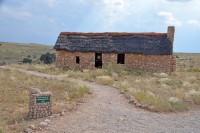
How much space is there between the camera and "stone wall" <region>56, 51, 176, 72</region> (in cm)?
2648

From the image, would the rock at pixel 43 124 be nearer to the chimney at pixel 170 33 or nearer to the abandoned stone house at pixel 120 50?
the abandoned stone house at pixel 120 50

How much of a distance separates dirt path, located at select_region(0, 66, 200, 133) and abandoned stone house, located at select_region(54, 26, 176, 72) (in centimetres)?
1399

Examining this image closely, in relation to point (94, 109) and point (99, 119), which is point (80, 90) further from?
point (99, 119)

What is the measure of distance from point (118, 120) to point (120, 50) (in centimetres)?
1735

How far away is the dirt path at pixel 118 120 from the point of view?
30.4 feet

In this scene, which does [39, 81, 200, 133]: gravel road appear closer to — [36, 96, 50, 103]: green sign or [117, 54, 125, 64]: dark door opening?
[36, 96, 50, 103]: green sign

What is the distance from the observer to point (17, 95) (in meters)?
14.3

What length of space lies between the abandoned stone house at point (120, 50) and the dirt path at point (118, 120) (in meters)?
14.0

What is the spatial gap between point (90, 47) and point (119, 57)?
2.91m

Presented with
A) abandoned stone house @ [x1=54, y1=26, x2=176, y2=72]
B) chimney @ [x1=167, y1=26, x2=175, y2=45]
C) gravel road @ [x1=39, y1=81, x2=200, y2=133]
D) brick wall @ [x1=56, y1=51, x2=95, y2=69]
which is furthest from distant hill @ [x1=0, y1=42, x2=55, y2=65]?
gravel road @ [x1=39, y1=81, x2=200, y2=133]

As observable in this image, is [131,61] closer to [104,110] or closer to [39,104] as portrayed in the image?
[104,110]

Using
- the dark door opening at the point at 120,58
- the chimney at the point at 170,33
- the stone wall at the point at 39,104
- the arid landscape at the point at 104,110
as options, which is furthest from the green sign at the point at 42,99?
the chimney at the point at 170,33

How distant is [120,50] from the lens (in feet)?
89.6

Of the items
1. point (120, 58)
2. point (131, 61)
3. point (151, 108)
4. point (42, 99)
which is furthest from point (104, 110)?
point (120, 58)
